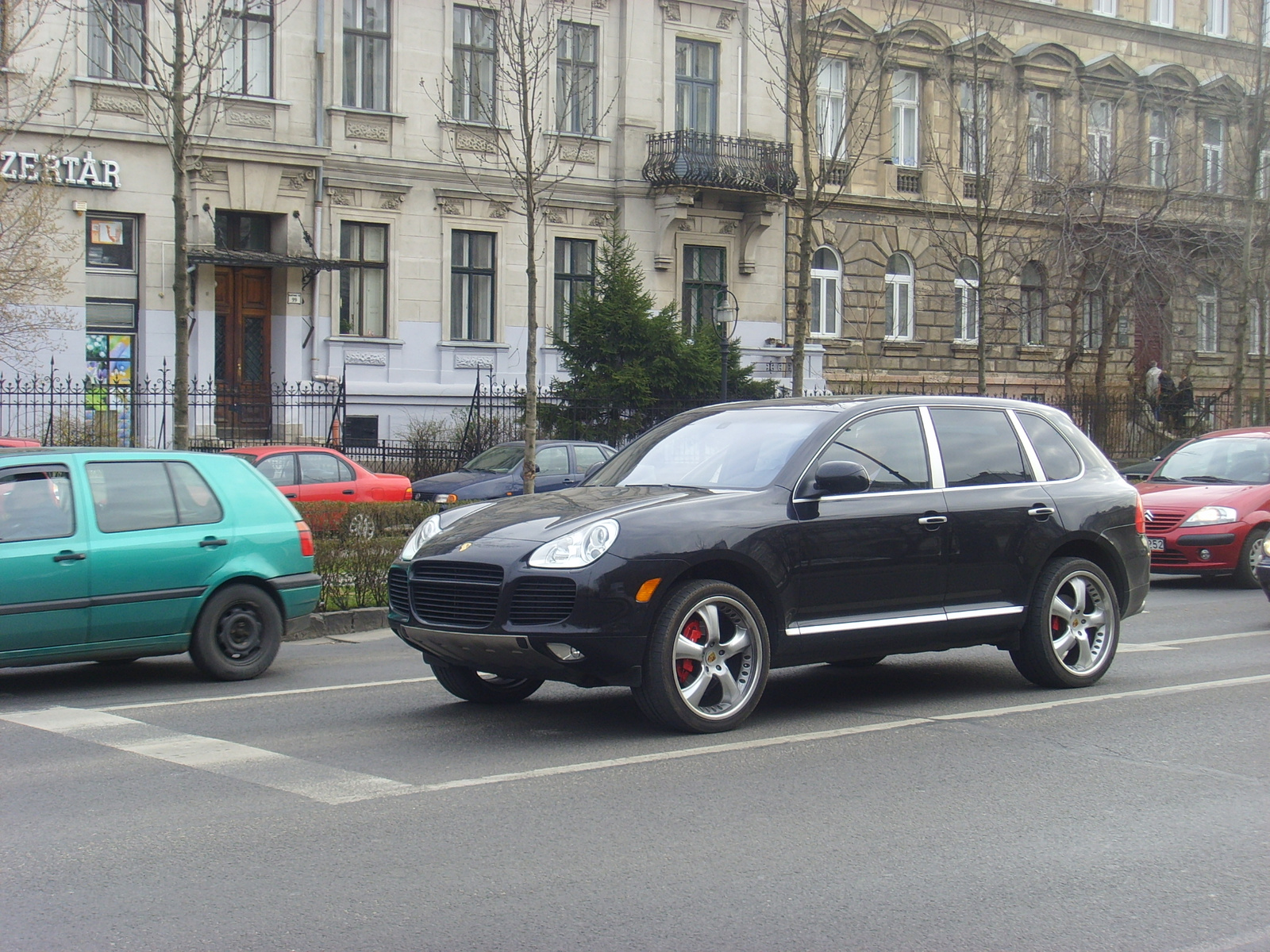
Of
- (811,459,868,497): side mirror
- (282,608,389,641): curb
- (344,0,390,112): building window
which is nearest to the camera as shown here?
(811,459,868,497): side mirror

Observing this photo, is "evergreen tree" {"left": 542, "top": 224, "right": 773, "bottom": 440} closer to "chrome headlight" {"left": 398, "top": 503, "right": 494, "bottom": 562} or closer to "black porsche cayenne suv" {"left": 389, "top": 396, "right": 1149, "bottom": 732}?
"black porsche cayenne suv" {"left": 389, "top": 396, "right": 1149, "bottom": 732}

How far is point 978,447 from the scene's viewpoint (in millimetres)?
→ 8836

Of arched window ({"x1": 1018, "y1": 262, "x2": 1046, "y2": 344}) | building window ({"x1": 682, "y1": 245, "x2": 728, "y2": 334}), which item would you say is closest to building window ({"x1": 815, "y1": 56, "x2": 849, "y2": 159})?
building window ({"x1": 682, "y1": 245, "x2": 728, "y2": 334})

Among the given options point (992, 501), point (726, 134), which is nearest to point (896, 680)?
point (992, 501)

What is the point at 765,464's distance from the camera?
8031 millimetres

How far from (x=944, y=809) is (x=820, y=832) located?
2.18ft

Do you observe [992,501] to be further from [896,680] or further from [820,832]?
[820,832]

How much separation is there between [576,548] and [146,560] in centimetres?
369

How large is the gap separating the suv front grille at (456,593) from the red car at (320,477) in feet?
41.3

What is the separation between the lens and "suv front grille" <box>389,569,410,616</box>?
7.80m

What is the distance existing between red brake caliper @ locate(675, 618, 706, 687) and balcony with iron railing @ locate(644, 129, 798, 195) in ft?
87.2

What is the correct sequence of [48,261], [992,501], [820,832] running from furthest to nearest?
1. [48,261]
2. [992,501]
3. [820,832]

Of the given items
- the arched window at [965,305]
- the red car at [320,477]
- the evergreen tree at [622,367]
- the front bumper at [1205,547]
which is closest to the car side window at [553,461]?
the red car at [320,477]

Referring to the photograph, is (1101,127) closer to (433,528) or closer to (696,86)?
(696,86)
